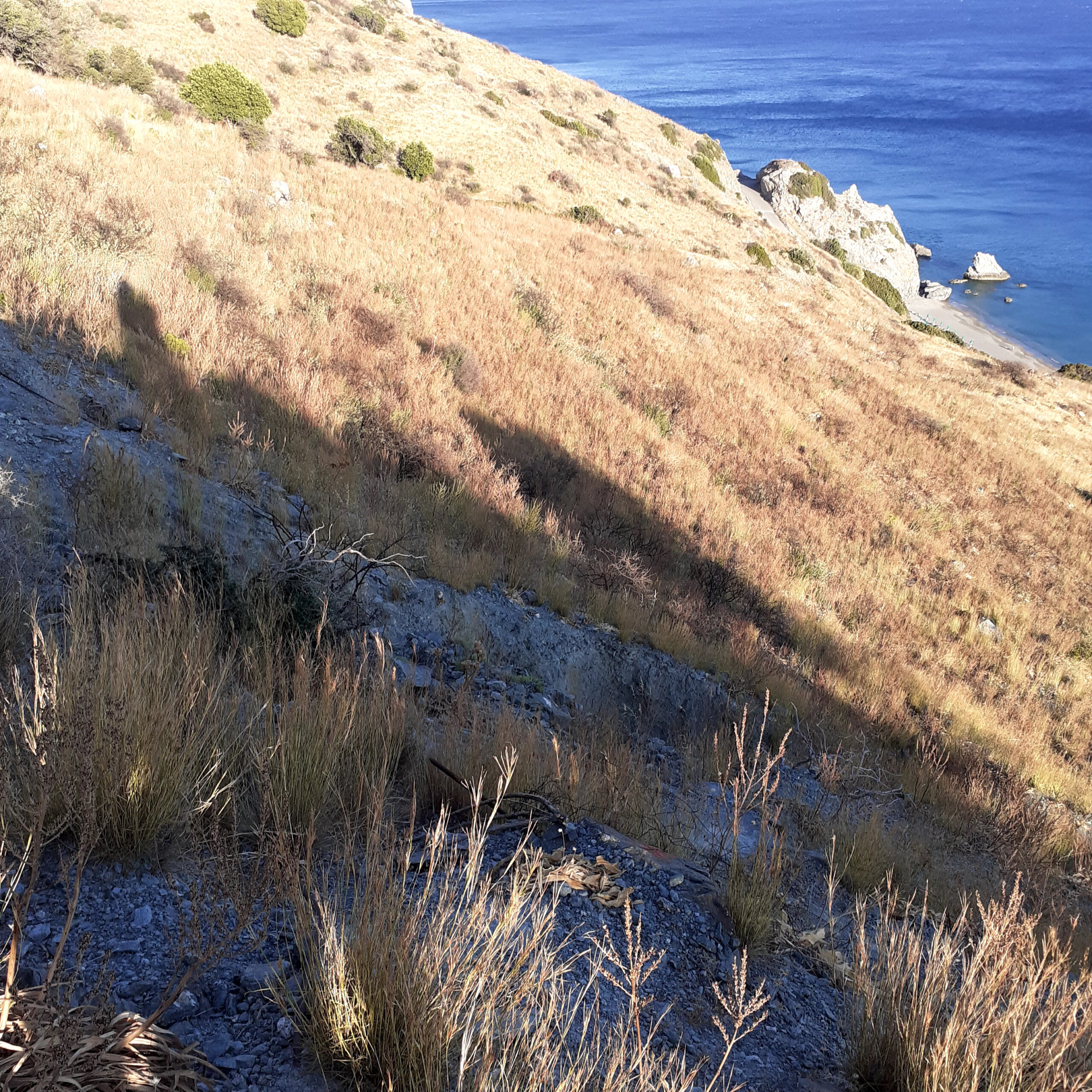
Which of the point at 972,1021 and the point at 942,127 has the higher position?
the point at 942,127

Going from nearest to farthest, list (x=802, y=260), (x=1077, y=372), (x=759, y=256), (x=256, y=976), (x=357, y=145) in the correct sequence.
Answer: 1. (x=256, y=976)
2. (x=357, y=145)
3. (x=759, y=256)
4. (x=802, y=260)
5. (x=1077, y=372)

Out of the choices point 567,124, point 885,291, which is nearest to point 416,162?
point 567,124

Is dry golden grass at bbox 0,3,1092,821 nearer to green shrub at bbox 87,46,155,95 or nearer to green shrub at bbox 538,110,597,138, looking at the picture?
green shrub at bbox 87,46,155,95

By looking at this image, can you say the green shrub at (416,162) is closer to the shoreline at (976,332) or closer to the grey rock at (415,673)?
the grey rock at (415,673)

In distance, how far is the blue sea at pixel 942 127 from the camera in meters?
53.3

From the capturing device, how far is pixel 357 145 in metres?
26.5

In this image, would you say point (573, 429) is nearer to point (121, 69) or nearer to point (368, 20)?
point (121, 69)

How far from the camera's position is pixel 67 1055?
1.29m

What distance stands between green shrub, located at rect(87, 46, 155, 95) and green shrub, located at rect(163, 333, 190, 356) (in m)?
20.9

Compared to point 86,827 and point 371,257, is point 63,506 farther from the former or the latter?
point 371,257

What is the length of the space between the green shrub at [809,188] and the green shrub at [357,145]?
3402 cm

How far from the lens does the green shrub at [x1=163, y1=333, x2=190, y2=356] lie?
7639 mm

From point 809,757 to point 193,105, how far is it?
2715cm

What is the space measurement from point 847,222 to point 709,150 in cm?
1047
